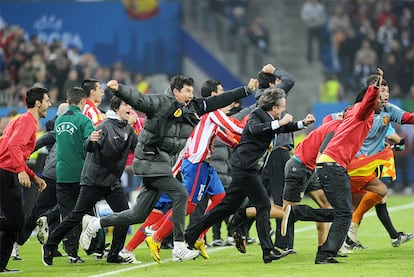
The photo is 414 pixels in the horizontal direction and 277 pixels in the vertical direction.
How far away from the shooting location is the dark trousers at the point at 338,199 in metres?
13.1

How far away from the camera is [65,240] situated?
15.0 m

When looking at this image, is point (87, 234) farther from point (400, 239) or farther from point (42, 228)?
point (400, 239)

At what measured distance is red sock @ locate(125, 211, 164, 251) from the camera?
1444 centimetres

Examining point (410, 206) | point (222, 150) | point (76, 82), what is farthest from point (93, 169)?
point (76, 82)

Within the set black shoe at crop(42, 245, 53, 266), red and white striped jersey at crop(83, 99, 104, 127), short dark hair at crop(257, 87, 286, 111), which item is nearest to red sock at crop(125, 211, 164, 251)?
black shoe at crop(42, 245, 53, 266)

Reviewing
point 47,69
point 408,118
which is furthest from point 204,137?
point 47,69

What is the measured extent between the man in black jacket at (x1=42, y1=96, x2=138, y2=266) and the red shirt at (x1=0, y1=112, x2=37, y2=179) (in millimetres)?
723

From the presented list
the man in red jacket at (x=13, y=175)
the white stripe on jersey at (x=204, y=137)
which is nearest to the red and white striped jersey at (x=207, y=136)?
the white stripe on jersey at (x=204, y=137)

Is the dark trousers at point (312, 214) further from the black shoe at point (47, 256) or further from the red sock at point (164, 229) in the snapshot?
the black shoe at point (47, 256)

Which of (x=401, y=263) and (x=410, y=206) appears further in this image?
(x=410, y=206)

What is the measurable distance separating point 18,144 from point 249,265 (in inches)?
122

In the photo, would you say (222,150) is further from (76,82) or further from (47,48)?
(47,48)

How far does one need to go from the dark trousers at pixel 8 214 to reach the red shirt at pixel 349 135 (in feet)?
12.0

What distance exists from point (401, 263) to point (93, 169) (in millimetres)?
3896
